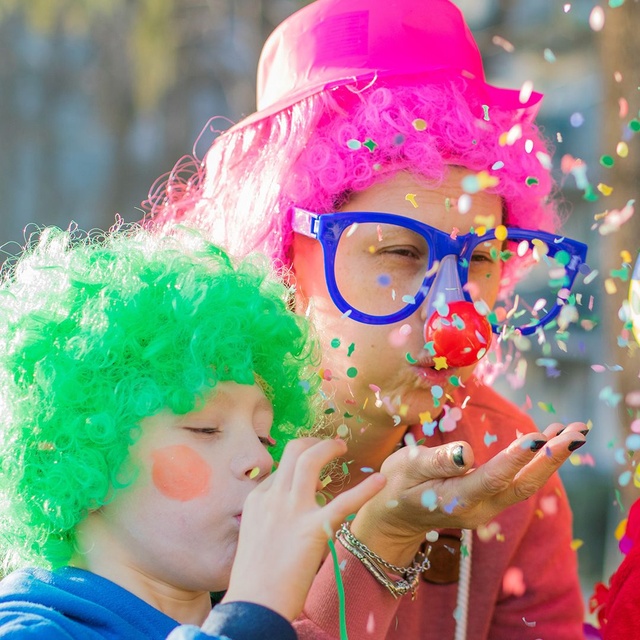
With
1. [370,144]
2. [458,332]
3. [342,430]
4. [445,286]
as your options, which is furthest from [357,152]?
[342,430]

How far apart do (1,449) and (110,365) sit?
0.21 m

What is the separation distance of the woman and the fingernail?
0.19m

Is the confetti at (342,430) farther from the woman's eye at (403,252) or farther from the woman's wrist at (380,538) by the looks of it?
the woman's eye at (403,252)

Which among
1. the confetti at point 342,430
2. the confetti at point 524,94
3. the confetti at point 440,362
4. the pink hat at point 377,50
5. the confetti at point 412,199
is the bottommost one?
the confetti at point 342,430

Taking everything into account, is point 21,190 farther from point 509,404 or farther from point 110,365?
point 110,365

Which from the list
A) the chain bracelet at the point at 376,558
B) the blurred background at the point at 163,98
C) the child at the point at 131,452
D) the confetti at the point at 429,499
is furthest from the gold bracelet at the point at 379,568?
the blurred background at the point at 163,98

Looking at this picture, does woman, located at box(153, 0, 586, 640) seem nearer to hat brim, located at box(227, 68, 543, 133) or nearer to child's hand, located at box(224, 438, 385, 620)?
hat brim, located at box(227, 68, 543, 133)

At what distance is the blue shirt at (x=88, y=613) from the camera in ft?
4.09

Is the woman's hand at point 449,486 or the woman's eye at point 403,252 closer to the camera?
the woman's hand at point 449,486

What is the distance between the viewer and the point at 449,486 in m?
1.62

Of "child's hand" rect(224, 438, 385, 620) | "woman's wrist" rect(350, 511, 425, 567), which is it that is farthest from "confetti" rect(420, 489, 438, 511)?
"child's hand" rect(224, 438, 385, 620)

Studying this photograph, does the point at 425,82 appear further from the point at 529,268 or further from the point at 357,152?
the point at 529,268

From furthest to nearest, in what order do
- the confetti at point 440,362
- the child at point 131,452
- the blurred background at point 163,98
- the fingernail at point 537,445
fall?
the blurred background at point 163,98
the confetti at point 440,362
the fingernail at point 537,445
the child at point 131,452

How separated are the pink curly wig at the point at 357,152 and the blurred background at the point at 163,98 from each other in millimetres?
4197
